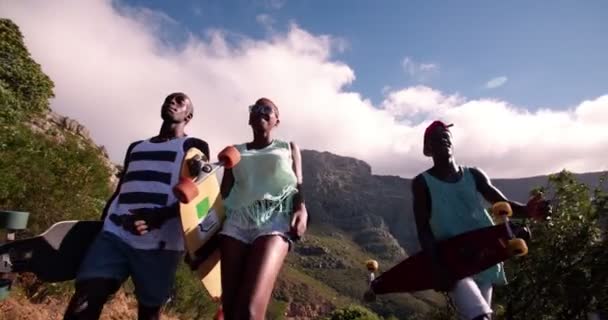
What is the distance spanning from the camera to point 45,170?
10.4m

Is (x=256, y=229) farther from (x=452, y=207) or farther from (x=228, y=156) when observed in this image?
(x=452, y=207)

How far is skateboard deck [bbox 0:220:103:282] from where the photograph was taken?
3.41 meters

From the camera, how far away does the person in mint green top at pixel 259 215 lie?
9.73 ft

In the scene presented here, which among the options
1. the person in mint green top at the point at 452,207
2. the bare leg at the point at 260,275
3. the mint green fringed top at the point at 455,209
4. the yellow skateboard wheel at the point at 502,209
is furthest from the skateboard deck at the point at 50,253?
the yellow skateboard wheel at the point at 502,209

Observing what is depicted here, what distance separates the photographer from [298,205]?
3.44m

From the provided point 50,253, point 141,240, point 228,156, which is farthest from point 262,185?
point 50,253

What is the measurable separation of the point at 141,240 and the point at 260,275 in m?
1.03

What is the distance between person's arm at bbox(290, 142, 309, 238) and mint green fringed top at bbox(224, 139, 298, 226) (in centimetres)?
4

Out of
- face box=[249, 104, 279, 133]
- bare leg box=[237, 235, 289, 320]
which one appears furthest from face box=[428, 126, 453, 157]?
bare leg box=[237, 235, 289, 320]

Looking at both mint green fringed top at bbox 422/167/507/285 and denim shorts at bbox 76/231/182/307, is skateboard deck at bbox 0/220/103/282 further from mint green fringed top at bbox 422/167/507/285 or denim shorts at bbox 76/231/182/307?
mint green fringed top at bbox 422/167/507/285

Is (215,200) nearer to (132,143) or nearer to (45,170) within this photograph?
(132,143)

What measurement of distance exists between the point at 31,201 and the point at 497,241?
9.48 metres

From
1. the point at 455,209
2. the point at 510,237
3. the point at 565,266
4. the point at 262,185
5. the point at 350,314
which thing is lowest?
the point at 350,314

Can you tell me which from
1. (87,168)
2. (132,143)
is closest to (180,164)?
(132,143)
